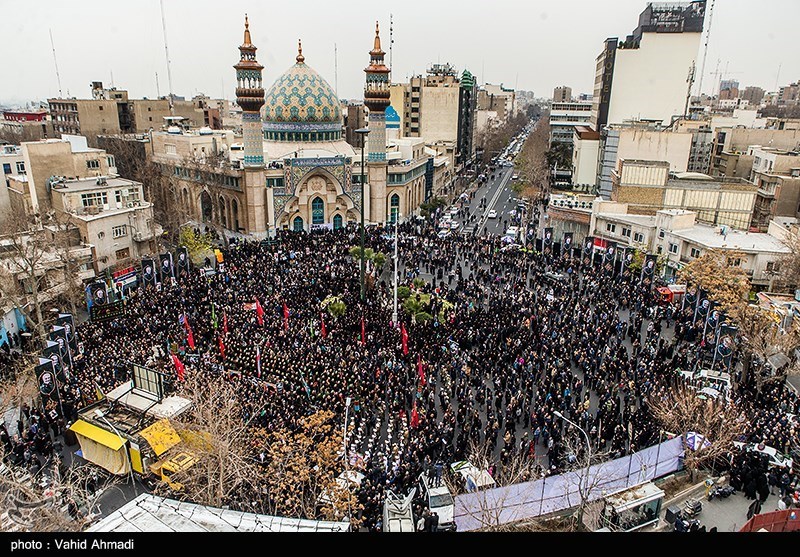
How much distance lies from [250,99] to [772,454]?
3338cm

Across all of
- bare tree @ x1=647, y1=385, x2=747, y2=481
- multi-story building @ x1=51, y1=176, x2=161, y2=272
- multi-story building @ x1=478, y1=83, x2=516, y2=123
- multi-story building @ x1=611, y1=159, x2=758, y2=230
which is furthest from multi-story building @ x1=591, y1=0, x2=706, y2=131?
multi-story building @ x1=478, y1=83, x2=516, y2=123

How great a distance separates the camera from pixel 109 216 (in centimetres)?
2827

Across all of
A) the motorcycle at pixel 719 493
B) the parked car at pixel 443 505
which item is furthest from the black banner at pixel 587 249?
the parked car at pixel 443 505

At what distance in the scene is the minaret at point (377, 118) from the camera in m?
39.6

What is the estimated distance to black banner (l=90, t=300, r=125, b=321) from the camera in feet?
72.3

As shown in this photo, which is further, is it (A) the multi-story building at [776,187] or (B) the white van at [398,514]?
(A) the multi-story building at [776,187]

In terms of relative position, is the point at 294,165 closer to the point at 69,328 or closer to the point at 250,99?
the point at 250,99

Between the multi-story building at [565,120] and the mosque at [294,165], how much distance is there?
38694 mm

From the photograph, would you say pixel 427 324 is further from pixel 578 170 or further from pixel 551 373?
pixel 578 170

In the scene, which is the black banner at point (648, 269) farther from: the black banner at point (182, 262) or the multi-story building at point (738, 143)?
the multi-story building at point (738, 143)

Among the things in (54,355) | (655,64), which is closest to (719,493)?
(54,355)

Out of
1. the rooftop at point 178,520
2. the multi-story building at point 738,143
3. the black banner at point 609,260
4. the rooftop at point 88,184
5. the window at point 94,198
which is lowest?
the black banner at point 609,260

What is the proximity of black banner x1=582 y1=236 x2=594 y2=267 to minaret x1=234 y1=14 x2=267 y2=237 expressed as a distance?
21.0m

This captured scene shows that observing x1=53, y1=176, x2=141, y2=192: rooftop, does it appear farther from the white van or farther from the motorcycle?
the motorcycle
